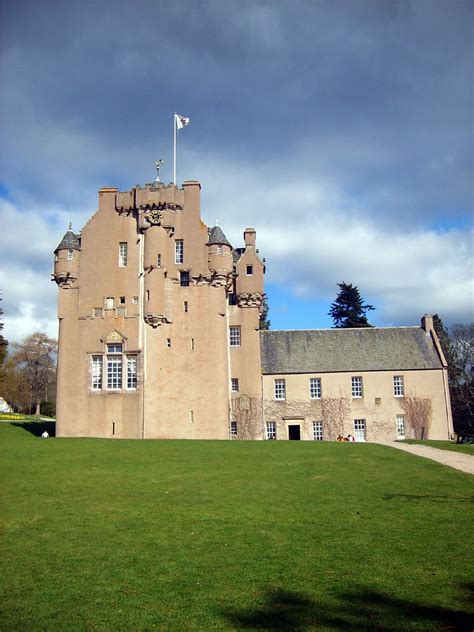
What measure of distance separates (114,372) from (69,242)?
32.5 ft

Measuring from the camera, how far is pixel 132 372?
38.4m

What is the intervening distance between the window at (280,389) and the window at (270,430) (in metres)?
2.03

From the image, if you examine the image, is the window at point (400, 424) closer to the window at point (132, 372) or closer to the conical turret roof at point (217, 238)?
the conical turret roof at point (217, 238)

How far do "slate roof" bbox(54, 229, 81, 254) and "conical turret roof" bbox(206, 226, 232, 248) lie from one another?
9.36 meters

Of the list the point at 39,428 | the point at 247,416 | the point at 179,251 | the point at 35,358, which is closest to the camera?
the point at 179,251

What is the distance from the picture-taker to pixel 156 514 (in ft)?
48.2

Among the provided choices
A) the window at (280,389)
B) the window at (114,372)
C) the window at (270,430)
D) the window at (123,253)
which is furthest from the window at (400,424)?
the window at (123,253)

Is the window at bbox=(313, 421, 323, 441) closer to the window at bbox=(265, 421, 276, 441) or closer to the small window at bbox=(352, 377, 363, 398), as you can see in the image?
the window at bbox=(265, 421, 276, 441)

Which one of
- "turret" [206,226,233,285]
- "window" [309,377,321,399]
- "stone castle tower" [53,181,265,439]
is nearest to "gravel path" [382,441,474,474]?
"window" [309,377,321,399]

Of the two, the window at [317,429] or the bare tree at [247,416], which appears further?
the window at [317,429]

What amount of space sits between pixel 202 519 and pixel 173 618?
566 centimetres

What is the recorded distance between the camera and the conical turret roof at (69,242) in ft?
132

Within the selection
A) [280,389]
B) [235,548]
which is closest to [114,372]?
[280,389]

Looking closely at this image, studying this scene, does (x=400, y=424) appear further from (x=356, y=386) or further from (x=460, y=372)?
(x=460, y=372)
